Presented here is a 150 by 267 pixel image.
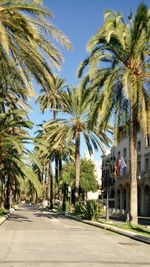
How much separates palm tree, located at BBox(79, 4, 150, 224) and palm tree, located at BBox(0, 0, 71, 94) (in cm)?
685

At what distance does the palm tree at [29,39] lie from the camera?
17734 mm

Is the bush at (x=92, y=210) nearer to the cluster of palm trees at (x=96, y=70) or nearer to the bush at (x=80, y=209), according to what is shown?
the bush at (x=80, y=209)

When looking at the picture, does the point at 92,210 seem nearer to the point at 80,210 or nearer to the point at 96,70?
the point at 80,210

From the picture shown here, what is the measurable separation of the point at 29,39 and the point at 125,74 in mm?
8686

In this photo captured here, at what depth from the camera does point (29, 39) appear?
18328 mm

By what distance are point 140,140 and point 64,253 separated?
53904 mm

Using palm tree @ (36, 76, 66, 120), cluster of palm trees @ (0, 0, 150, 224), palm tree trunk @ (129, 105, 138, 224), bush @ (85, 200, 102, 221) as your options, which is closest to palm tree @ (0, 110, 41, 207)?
cluster of palm trees @ (0, 0, 150, 224)

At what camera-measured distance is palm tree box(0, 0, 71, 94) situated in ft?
58.2

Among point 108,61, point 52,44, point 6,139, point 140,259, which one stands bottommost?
point 140,259

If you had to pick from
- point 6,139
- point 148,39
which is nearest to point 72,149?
point 6,139

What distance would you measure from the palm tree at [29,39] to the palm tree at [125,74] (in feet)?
22.5

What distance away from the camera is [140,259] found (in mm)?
12234

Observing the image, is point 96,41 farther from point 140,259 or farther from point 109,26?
point 140,259

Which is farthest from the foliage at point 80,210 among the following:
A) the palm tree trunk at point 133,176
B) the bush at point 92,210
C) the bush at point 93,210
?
the palm tree trunk at point 133,176
